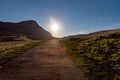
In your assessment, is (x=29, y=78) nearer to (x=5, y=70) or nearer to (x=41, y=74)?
(x=41, y=74)

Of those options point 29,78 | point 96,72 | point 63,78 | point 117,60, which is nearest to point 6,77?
point 29,78

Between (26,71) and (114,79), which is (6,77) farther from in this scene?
(114,79)

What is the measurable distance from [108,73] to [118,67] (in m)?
2.32

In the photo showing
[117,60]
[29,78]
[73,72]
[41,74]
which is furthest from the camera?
[117,60]

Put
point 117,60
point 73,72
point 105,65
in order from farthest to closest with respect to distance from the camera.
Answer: point 117,60
point 105,65
point 73,72

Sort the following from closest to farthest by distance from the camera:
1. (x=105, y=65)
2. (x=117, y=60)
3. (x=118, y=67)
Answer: (x=118, y=67) < (x=105, y=65) < (x=117, y=60)

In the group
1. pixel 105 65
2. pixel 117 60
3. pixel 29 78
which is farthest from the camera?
pixel 117 60

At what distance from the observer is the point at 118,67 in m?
19.1

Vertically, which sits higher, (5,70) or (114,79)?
(5,70)

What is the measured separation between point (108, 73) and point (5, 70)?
7485 mm

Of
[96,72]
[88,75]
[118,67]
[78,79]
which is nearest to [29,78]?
[78,79]

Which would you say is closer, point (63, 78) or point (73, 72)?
point (63, 78)

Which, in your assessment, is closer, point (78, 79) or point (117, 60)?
point (78, 79)

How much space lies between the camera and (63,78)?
49.6ft
